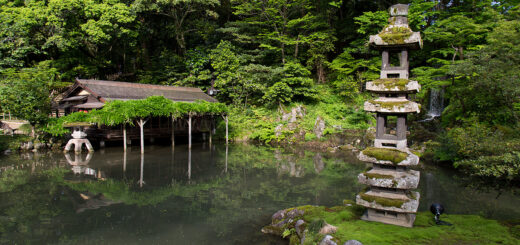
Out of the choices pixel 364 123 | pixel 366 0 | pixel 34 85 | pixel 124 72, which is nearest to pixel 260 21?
pixel 366 0

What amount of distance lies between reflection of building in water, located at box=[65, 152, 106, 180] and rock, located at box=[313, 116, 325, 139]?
1448cm

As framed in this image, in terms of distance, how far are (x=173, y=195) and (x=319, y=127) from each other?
14.3 meters

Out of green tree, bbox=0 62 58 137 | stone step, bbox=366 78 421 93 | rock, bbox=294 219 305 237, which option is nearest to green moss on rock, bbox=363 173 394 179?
stone step, bbox=366 78 421 93

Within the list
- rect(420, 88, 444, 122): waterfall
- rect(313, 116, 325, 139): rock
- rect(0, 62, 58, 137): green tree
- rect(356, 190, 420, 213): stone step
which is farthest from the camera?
rect(313, 116, 325, 139): rock

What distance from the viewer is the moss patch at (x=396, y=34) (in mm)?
5848

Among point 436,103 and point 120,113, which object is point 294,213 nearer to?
point 120,113

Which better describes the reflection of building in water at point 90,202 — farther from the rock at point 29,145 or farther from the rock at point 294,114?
the rock at point 294,114

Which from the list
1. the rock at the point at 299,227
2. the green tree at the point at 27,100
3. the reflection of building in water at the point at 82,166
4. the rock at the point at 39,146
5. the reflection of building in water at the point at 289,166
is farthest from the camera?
the rock at the point at 39,146

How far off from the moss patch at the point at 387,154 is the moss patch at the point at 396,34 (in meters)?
2.19

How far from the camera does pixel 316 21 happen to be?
2700cm

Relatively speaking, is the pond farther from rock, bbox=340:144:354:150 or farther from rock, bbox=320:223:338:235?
rock, bbox=340:144:354:150

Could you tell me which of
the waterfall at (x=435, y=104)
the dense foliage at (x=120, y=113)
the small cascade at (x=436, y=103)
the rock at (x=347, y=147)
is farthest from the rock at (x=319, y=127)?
the dense foliage at (x=120, y=113)

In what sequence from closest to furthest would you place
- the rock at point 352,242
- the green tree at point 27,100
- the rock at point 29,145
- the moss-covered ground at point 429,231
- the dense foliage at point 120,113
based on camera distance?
the rock at point 352,242, the moss-covered ground at point 429,231, the green tree at point 27,100, the dense foliage at point 120,113, the rock at point 29,145

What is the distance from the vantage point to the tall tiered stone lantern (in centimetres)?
572
